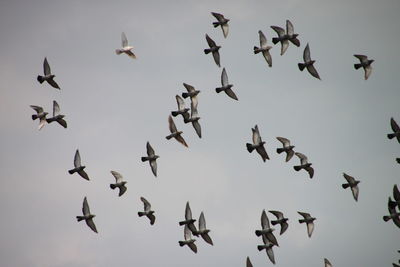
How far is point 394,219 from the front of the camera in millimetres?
74438

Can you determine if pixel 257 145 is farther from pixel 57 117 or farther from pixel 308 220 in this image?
pixel 57 117

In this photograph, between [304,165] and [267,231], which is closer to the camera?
[267,231]

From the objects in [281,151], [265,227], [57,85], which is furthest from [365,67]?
[57,85]

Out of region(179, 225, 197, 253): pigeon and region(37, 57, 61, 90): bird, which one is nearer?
region(37, 57, 61, 90): bird

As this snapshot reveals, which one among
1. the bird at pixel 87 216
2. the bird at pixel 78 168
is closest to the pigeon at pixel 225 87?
the bird at pixel 78 168

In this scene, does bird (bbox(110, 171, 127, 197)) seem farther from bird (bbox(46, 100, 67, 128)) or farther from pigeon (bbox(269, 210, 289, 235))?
pigeon (bbox(269, 210, 289, 235))

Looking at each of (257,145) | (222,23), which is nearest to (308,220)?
(257,145)

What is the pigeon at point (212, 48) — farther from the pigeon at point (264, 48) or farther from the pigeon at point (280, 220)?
the pigeon at point (280, 220)

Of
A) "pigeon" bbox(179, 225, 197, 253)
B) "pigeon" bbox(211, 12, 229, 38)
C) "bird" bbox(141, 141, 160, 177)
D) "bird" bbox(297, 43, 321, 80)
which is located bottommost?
"pigeon" bbox(179, 225, 197, 253)

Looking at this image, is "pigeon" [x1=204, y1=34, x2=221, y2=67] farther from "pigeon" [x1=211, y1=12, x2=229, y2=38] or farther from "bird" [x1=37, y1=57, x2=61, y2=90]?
"bird" [x1=37, y1=57, x2=61, y2=90]

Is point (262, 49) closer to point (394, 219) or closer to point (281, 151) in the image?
point (281, 151)

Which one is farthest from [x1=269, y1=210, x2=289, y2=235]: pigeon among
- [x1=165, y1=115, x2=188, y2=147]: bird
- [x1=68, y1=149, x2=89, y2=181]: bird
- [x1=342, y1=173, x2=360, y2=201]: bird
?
[x1=68, y1=149, x2=89, y2=181]: bird

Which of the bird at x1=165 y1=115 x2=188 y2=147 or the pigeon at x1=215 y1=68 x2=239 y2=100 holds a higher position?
the pigeon at x1=215 y1=68 x2=239 y2=100

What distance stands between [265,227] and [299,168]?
5763mm
